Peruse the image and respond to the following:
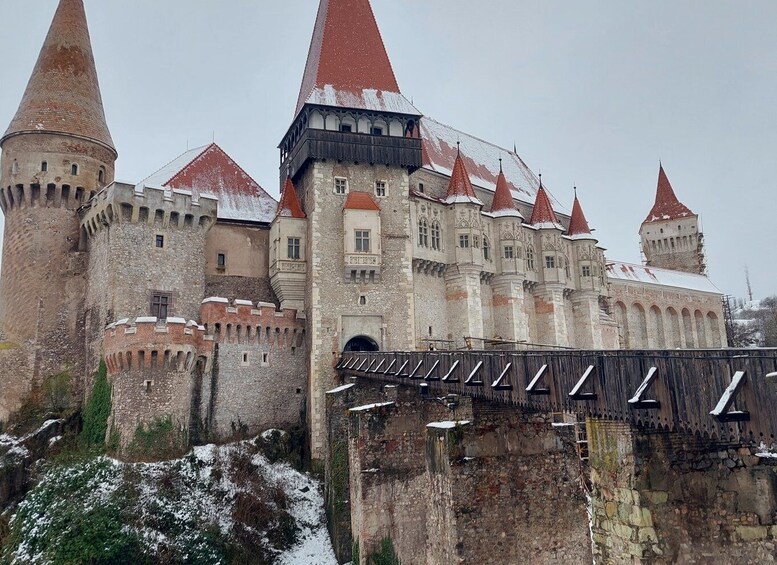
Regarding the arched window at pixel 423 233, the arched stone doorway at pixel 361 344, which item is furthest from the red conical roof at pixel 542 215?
the arched stone doorway at pixel 361 344

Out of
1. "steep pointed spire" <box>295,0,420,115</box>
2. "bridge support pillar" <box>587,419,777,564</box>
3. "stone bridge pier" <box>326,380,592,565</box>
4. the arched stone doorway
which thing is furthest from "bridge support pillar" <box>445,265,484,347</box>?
"bridge support pillar" <box>587,419,777,564</box>

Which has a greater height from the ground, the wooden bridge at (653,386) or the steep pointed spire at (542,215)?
the steep pointed spire at (542,215)

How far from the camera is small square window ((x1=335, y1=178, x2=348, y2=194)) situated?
Result: 29.0 m

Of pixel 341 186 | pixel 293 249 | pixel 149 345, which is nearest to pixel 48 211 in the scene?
pixel 149 345

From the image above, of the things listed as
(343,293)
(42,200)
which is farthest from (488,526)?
(42,200)

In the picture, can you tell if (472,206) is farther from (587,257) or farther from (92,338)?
(92,338)

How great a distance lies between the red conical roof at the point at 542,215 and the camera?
36875mm

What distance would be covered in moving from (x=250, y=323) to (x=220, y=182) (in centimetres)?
842

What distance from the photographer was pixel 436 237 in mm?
31750

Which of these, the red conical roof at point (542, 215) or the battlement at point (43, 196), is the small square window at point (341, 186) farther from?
the red conical roof at point (542, 215)

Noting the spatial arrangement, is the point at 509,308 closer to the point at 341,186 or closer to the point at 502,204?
the point at 502,204

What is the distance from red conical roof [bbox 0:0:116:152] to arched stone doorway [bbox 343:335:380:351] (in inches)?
576

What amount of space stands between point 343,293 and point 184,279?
22.3 ft

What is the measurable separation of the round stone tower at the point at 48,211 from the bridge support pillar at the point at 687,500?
24.1 metres
